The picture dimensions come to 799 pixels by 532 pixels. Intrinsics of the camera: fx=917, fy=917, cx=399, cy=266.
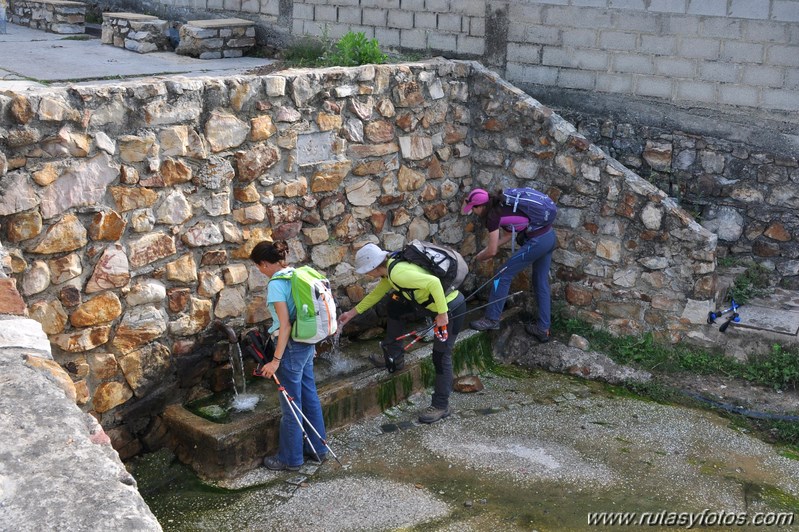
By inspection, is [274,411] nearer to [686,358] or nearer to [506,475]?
[506,475]

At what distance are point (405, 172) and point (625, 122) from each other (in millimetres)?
2080

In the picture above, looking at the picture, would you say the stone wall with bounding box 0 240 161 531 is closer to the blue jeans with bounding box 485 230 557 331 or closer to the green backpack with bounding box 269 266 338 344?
the green backpack with bounding box 269 266 338 344

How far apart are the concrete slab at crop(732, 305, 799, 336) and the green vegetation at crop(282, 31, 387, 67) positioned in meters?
3.60

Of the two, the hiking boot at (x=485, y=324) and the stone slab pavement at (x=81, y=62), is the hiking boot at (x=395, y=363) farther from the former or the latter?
the stone slab pavement at (x=81, y=62)

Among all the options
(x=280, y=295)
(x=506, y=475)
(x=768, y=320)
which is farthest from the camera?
(x=768, y=320)

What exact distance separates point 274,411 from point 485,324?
7.07 ft

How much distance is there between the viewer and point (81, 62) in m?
8.31

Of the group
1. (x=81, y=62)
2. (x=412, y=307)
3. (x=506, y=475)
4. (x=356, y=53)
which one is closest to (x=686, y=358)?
(x=506, y=475)

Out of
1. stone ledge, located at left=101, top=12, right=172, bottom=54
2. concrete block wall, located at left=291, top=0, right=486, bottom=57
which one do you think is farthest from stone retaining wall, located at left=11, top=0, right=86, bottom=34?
concrete block wall, located at left=291, top=0, right=486, bottom=57

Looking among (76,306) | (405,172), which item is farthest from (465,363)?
(76,306)

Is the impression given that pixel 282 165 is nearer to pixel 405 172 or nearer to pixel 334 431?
pixel 405 172

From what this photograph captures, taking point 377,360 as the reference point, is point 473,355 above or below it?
below

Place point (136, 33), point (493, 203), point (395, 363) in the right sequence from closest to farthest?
point (395, 363)
point (493, 203)
point (136, 33)

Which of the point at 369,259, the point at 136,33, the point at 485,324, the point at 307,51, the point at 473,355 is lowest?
the point at 473,355
